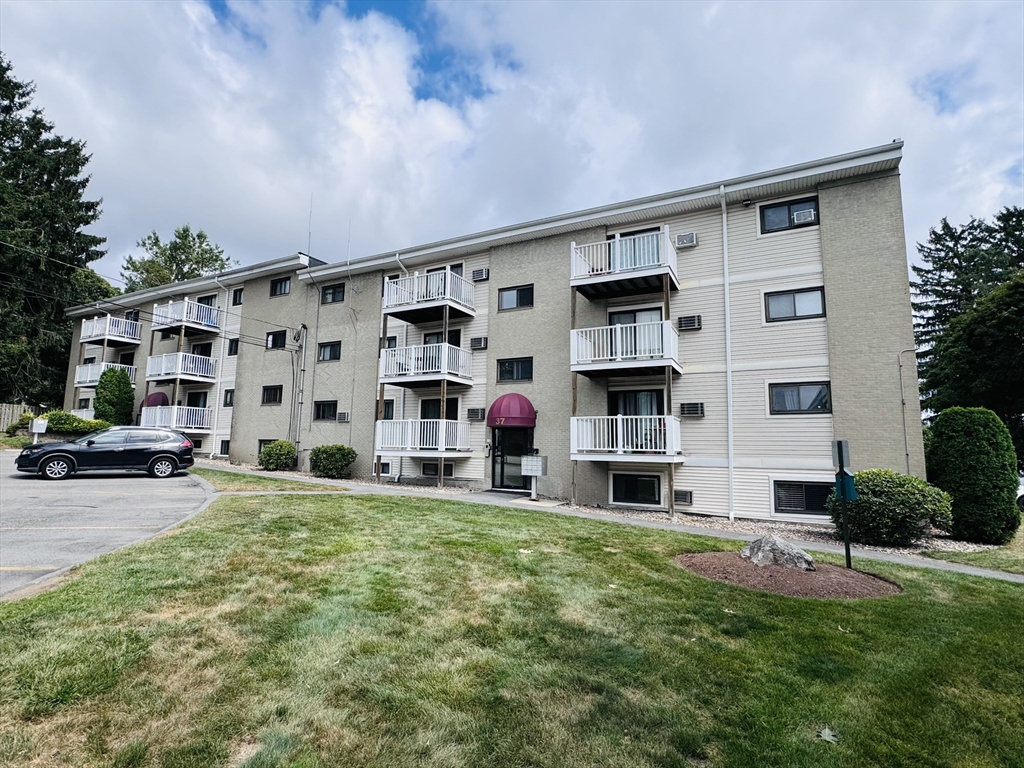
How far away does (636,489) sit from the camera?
48.4ft

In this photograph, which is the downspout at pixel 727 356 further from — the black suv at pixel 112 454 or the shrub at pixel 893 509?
the black suv at pixel 112 454

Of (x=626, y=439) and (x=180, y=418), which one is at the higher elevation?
(x=180, y=418)

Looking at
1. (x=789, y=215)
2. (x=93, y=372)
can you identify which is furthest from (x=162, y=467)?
(x=789, y=215)

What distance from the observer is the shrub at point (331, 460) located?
1842cm

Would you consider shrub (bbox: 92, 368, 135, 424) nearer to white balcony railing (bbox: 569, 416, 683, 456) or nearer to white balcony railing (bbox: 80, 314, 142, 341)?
white balcony railing (bbox: 80, 314, 142, 341)

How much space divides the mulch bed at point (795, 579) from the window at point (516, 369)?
1004 centimetres

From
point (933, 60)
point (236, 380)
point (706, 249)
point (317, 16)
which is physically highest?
point (317, 16)

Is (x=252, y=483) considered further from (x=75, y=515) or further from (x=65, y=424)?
(x=65, y=424)

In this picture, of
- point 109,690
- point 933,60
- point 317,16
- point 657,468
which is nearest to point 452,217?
point 317,16

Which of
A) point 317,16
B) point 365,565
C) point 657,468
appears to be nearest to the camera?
point 365,565

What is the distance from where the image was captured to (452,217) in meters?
28.3

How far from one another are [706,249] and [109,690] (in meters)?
15.2

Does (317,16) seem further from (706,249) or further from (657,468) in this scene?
(657,468)

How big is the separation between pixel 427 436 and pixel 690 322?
906 cm
